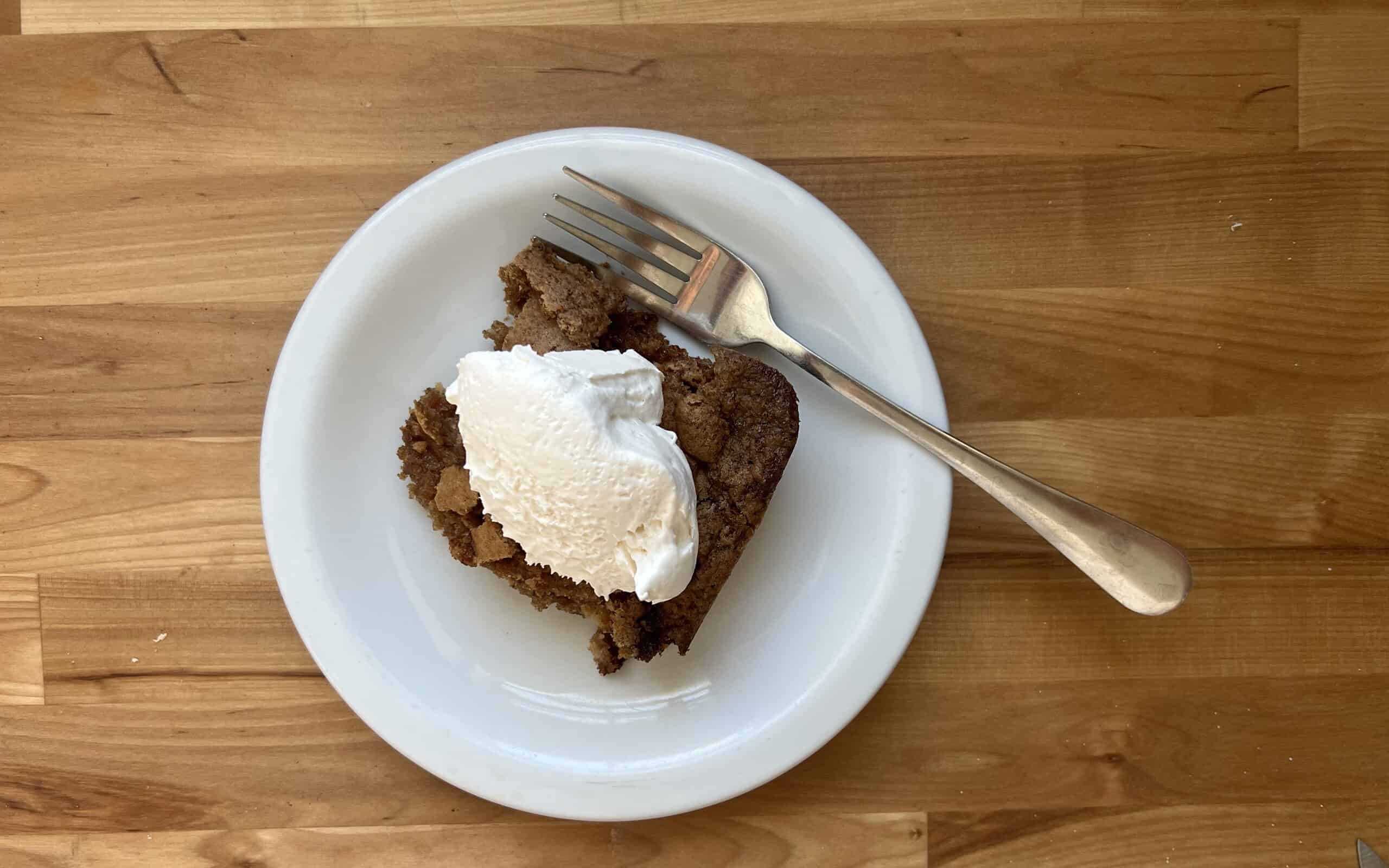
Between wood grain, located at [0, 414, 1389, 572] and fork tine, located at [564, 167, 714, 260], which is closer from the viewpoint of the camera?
fork tine, located at [564, 167, 714, 260]

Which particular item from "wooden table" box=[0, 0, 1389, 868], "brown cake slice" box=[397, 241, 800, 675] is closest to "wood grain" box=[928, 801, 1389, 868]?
"wooden table" box=[0, 0, 1389, 868]

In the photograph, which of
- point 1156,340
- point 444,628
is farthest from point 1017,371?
point 444,628

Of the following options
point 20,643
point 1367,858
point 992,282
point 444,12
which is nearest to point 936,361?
point 992,282

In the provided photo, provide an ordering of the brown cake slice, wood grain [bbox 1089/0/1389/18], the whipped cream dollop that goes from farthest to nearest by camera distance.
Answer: wood grain [bbox 1089/0/1389/18] → the brown cake slice → the whipped cream dollop

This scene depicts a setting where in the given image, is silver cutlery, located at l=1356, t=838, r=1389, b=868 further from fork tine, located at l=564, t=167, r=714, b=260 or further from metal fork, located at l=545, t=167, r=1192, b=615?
fork tine, located at l=564, t=167, r=714, b=260

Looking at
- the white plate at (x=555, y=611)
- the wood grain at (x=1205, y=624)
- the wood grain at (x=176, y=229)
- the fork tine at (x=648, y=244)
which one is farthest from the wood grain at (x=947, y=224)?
the wood grain at (x=1205, y=624)

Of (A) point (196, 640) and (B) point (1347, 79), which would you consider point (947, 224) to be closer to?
(B) point (1347, 79)
